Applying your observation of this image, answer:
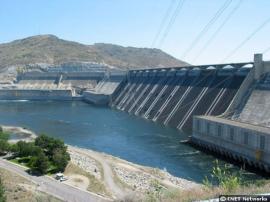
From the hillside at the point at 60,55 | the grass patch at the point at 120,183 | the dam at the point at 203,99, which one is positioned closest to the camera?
the grass patch at the point at 120,183

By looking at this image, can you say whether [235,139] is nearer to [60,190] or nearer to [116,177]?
[116,177]

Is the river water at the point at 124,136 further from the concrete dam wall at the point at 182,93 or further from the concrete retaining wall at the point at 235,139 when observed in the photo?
the concrete dam wall at the point at 182,93

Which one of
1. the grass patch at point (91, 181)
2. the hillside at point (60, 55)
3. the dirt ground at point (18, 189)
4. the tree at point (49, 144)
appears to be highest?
the hillside at point (60, 55)

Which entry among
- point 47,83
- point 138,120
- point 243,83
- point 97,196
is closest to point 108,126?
point 138,120

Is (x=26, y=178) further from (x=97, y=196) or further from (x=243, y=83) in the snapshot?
(x=243, y=83)

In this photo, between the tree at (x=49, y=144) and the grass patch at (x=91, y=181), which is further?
the tree at (x=49, y=144)

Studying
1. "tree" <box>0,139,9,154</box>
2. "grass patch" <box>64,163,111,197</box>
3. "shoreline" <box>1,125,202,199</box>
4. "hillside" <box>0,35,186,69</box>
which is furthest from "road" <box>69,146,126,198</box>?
"hillside" <box>0,35,186,69</box>

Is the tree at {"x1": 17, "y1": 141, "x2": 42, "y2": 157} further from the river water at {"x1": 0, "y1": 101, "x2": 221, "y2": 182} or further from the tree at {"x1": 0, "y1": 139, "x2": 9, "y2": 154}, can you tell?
the river water at {"x1": 0, "y1": 101, "x2": 221, "y2": 182}

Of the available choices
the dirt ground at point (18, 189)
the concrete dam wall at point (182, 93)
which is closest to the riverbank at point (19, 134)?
the concrete dam wall at point (182, 93)
